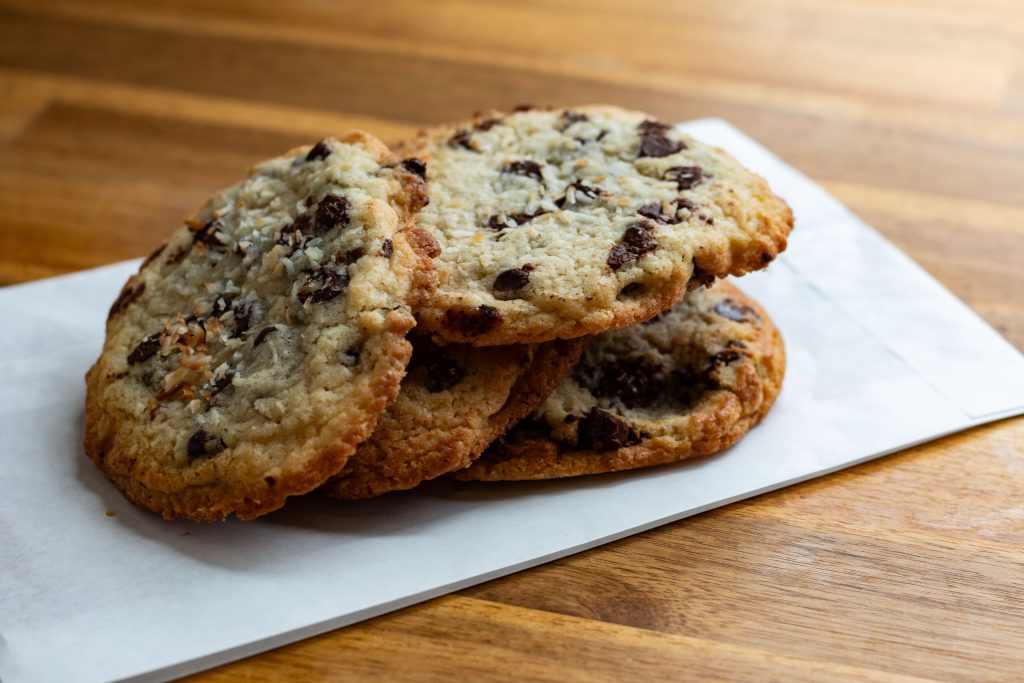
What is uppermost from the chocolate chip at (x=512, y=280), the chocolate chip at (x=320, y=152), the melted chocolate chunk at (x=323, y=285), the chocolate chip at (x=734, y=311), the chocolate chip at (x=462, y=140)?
the chocolate chip at (x=462, y=140)

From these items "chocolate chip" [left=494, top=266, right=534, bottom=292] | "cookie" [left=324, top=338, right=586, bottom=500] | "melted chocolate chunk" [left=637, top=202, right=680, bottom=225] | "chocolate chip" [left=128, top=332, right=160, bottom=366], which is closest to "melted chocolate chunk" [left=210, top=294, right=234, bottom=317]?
"chocolate chip" [left=128, top=332, right=160, bottom=366]

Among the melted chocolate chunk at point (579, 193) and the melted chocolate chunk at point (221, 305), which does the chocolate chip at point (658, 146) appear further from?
the melted chocolate chunk at point (221, 305)

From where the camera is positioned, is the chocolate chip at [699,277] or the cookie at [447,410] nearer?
the cookie at [447,410]

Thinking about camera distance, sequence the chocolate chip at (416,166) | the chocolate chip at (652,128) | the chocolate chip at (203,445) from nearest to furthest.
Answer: the chocolate chip at (203,445) < the chocolate chip at (416,166) < the chocolate chip at (652,128)

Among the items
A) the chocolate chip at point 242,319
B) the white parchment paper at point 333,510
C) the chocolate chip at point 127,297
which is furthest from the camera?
the chocolate chip at point 127,297

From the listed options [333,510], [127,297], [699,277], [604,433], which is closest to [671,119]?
[699,277]

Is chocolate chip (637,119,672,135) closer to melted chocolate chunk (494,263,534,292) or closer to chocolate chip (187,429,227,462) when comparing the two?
melted chocolate chunk (494,263,534,292)

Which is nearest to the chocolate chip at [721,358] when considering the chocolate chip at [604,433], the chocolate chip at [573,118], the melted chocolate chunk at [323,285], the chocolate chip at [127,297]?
the chocolate chip at [604,433]
